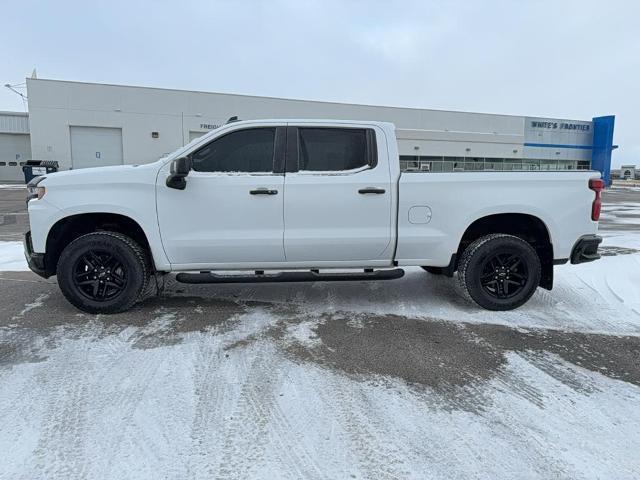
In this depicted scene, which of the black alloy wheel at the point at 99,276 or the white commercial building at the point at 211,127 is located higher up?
the white commercial building at the point at 211,127

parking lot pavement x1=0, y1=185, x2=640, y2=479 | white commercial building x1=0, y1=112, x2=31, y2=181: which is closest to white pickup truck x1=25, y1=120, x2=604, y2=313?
parking lot pavement x1=0, y1=185, x2=640, y2=479

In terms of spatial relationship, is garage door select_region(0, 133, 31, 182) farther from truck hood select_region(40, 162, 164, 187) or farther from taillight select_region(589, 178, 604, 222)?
taillight select_region(589, 178, 604, 222)

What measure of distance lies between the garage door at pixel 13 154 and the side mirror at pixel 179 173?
47525 mm

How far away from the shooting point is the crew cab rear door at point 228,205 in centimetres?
456

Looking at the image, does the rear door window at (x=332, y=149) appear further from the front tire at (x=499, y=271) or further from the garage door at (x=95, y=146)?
the garage door at (x=95, y=146)

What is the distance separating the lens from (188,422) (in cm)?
279

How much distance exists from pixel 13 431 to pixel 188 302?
2608 mm

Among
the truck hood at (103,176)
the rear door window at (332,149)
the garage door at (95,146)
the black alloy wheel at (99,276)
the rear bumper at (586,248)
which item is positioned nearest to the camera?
the truck hood at (103,176)

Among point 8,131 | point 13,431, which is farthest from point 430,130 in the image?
point 13,431

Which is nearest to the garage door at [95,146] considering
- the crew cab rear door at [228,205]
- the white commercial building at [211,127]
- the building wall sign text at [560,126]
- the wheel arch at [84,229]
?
the white commercial building at [211,127]

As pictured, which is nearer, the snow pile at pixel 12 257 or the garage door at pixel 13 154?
the snow pile at pixel 12 257

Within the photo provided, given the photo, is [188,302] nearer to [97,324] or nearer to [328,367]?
[97,324]

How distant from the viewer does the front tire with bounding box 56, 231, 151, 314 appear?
457cm

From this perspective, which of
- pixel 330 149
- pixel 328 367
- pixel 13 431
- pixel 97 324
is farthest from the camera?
pixel 330 149
